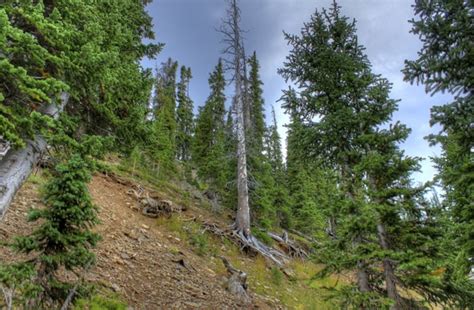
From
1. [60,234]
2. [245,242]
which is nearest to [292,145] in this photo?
[245,242]

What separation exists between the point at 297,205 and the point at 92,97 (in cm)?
2311

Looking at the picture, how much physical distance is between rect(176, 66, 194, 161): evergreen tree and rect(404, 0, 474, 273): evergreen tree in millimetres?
33007

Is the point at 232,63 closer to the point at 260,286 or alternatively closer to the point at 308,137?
the point at 308,137

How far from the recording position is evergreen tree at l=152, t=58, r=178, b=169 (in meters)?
23.0

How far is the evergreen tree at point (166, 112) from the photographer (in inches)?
906

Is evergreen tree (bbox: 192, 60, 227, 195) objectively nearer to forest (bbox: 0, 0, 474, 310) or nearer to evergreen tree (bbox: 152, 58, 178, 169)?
evergreen tree (bbox: 152, 58, 178, 169)

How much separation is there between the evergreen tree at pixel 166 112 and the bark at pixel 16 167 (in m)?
3.00

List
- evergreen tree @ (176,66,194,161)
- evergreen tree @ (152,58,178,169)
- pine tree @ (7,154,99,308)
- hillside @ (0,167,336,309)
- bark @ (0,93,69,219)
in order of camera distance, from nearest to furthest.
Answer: pine tree @ (7,154,99,308), bark @ (0,93,69,219), hillside @ (0,167,336,309), evergreen tree @ (152,58,178,169), evergreen tree @ (176,66,194,161)

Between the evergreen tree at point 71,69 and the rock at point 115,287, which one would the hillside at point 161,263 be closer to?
the rock at point 115,287

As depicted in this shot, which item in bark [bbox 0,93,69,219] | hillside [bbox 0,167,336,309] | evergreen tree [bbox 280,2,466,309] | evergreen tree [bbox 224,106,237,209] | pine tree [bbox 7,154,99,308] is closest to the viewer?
pine tree [bbox 7,154,99,308]

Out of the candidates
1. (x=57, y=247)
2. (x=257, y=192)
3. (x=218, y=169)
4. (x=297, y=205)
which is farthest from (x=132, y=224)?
(x=297, y=205)

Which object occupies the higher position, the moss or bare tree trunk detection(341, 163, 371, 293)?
bare tree trunk detection(341, 163, 371, 293)

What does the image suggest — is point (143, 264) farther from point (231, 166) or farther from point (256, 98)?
point (256, 98)

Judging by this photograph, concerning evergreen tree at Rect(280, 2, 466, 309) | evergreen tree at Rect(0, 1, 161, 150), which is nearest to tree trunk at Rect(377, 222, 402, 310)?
evergreen tree at Rect(280, 2, 466, 309)
